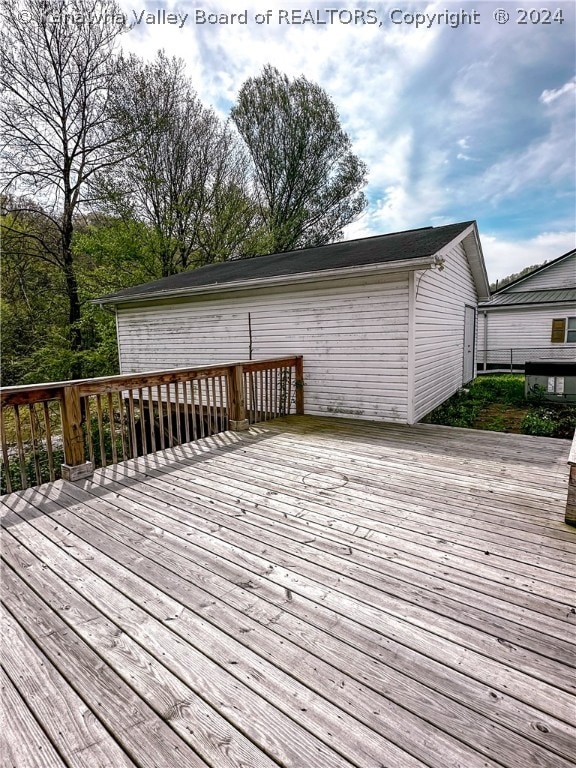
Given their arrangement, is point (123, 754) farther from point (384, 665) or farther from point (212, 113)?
point (212, 113)

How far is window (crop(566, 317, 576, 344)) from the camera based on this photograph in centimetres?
1353

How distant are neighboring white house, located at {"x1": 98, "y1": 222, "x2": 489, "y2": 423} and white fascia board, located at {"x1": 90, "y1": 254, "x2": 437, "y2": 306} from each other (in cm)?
2

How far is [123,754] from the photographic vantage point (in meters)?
1.17

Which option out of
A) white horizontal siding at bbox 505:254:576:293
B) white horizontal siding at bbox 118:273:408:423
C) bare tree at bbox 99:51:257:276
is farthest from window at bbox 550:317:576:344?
bare tree at bbox 99:51:257:276

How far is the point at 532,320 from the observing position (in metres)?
14.4

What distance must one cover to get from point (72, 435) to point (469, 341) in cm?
926

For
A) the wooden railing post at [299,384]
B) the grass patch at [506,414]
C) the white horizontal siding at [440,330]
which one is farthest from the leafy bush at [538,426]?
the wooden railing post at [299,384]

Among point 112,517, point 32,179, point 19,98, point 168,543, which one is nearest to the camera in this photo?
point 168,543

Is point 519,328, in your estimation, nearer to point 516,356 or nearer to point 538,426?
point 516,356

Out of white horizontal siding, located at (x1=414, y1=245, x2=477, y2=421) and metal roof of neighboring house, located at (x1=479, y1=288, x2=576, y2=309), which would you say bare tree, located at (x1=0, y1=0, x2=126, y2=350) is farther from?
metal roof of neighboring house, located at (x1=479, y1=288, x2=576, y2=309)

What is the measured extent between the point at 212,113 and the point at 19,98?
707cm

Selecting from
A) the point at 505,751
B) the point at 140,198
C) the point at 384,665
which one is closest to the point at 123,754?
the point at 384,665

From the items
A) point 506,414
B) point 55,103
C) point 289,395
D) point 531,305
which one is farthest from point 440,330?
point 55,103

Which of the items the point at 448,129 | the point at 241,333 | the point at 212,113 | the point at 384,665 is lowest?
the point at 384,665
